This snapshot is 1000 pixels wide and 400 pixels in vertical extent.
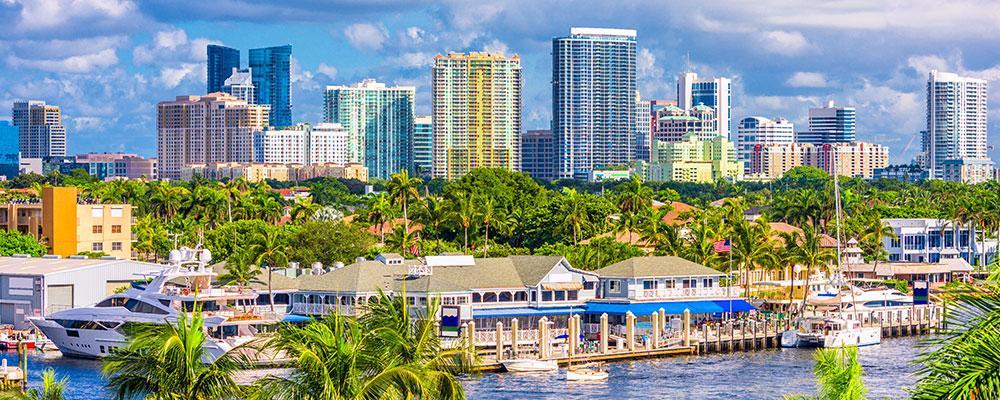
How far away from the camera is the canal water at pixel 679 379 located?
217 feet

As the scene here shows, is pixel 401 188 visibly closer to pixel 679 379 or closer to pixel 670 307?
pixel 670 307

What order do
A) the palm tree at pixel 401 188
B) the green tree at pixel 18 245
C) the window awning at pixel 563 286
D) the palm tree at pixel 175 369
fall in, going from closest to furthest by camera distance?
the palm tree at pixel 175 369
the window awning at pixel 563 286
the green tree at pixel 18 245
the palm tree at pixel 401 188

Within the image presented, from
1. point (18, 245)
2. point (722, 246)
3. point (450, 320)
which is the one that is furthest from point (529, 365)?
point (18, 245)

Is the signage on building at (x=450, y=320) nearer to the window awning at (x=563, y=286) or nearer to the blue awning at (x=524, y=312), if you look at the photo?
the blue awning at (x=524, y=312)

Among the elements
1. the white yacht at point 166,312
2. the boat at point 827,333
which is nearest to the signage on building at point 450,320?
the white yacht at point 166,312

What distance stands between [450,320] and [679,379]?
40.8 feet

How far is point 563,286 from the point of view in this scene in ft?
282

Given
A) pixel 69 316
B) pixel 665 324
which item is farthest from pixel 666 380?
pixel 69 316

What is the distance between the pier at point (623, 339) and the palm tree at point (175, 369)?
46820mm

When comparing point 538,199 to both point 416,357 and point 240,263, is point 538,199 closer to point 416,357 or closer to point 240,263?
point 240,263

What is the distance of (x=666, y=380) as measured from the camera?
232 feet

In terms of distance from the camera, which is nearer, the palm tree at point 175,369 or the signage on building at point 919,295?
the palm tree at point 175,369

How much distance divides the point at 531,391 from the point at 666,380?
23.9 ft

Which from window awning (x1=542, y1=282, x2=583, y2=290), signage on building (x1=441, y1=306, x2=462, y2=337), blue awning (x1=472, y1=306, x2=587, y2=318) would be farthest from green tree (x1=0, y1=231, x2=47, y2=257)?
→ signage on building (x1=441, y1=306, x2=462, y2=337)
